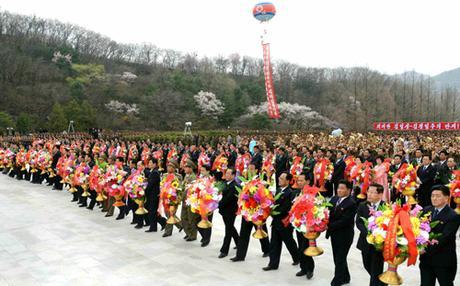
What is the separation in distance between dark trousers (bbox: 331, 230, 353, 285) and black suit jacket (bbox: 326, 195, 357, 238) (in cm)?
4

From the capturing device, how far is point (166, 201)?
26.8 feet

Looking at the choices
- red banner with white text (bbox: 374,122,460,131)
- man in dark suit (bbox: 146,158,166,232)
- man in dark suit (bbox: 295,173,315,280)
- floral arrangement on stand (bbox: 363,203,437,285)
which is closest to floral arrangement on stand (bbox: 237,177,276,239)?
man in dark suit (bbox: 295,173,315,280)

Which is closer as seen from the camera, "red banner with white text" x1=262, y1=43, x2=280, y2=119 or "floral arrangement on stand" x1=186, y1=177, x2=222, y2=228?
"floral arrangement on stand" x1=186, y1=177, x2=222, y2=228

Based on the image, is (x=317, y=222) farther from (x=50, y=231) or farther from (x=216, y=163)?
(x=216, y=163)

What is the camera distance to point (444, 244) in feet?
14.6

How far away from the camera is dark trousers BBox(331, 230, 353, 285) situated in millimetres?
5594

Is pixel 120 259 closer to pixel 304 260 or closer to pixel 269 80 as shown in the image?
pixel 304 260

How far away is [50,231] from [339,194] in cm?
659

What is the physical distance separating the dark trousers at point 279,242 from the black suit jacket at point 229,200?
104 centimetres

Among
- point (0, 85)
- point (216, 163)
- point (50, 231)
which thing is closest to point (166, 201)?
point (50, 231)

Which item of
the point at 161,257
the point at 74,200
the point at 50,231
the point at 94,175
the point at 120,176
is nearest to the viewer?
the point at 161,257

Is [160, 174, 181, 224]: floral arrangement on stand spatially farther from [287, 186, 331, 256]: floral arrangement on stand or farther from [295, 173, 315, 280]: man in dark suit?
[287, 186, 331, 256]: floral arrangement on stand

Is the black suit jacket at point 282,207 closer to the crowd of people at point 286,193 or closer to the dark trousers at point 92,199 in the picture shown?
the crowd of people at point 286,193

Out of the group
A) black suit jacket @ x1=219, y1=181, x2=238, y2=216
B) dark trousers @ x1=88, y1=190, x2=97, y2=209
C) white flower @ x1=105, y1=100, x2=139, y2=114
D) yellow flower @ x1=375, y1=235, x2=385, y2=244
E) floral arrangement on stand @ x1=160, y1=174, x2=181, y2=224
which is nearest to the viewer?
yellow flower @ x1=375, y1=235, x2=385, y2=244
